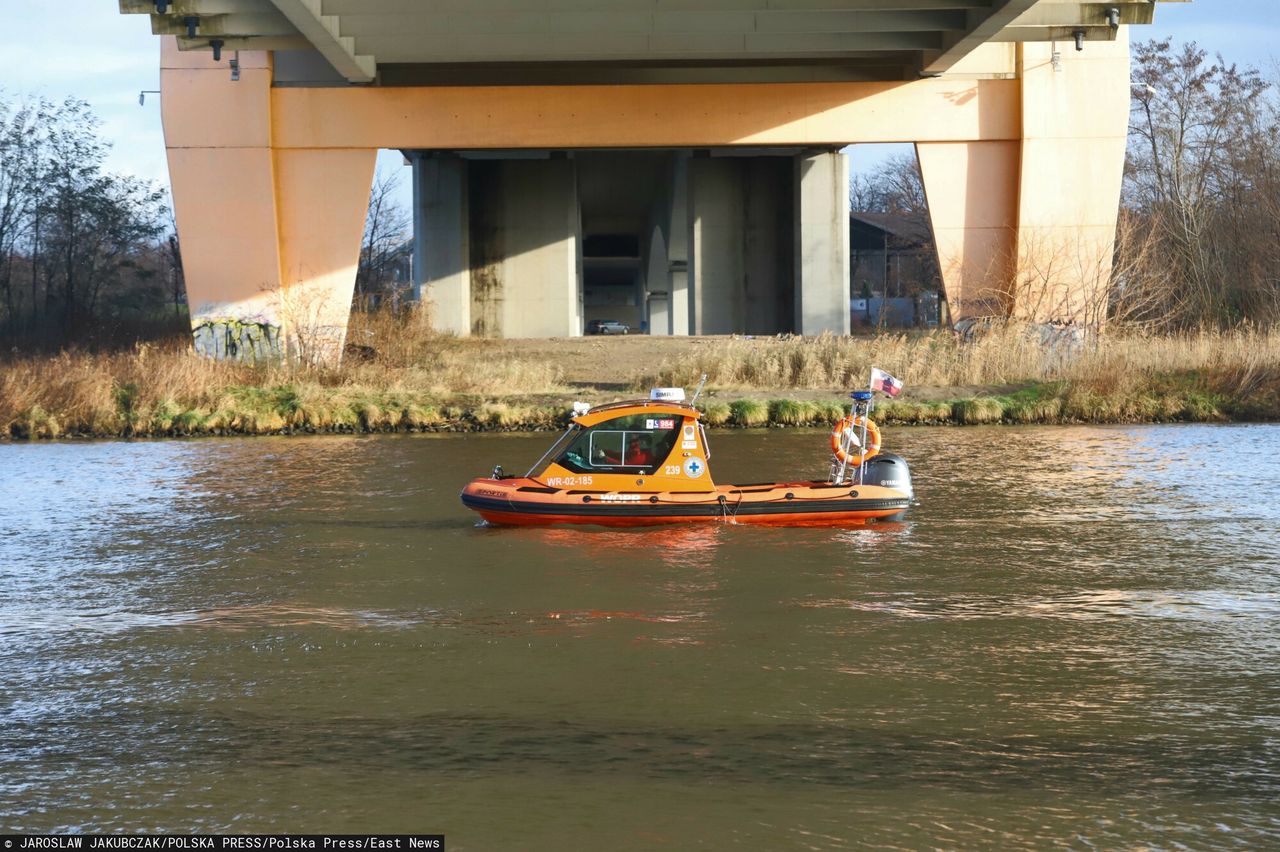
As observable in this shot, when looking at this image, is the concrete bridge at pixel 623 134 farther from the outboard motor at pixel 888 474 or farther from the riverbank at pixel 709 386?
the outboard motor at pixel 888 474

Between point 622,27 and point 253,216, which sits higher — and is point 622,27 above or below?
above

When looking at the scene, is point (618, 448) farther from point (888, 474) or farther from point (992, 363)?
point (992, 363)

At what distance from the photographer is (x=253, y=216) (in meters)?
30.5

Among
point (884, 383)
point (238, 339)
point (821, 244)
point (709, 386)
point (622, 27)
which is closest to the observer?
point (884, 383)

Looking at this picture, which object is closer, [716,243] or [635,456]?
[635,456]

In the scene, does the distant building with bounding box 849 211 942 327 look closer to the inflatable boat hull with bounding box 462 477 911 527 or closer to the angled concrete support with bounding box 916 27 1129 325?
the angled concrete support with bounding box 916 27 1129 325

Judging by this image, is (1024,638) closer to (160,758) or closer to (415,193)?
(160,758)

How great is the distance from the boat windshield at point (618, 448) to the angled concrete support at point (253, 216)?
645 inches

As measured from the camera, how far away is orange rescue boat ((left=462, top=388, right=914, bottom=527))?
15.1 m

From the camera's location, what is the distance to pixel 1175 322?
131ft

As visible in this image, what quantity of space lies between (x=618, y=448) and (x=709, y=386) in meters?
13.4

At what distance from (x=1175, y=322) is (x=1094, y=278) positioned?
11.0 metres

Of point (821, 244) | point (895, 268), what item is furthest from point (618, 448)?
point (895, 268)

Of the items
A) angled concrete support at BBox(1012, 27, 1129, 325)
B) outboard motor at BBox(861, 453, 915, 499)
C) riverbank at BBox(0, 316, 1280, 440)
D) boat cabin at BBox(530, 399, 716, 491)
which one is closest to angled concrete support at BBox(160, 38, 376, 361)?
riverbank at BBox(0, 316, 1280, 440)
